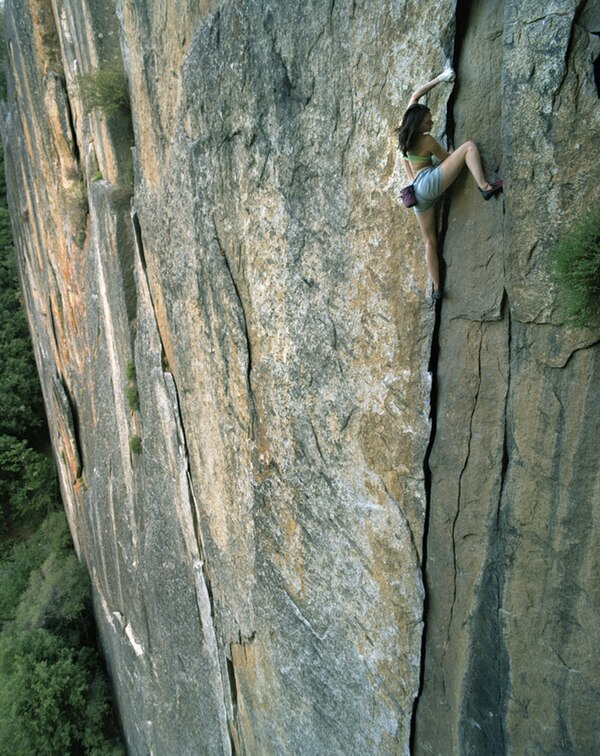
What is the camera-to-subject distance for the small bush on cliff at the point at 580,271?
81.1 inches

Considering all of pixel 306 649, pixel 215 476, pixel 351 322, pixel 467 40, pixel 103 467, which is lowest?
pixel 306 649

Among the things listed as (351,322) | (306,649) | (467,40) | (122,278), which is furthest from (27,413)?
(467,40)

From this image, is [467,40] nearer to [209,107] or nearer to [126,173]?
[209,107]

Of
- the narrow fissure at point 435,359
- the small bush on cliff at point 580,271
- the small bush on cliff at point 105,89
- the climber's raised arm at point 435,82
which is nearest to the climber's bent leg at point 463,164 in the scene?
the narrow fissure at point 435,359

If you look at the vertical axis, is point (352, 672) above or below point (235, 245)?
below

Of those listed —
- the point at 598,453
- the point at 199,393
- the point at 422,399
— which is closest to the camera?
the point at 598,453

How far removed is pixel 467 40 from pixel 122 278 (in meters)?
4.02

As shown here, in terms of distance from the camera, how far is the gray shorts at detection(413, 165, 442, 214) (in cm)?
Answer: 247

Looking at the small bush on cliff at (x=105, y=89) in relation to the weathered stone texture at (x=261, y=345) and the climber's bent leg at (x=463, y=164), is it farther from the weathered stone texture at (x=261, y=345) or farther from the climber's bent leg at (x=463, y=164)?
the climber's bent leg at (x=463, y=164)

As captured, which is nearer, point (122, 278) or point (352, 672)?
point (352, 672)

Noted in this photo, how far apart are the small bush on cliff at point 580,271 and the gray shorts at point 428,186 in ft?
1.99

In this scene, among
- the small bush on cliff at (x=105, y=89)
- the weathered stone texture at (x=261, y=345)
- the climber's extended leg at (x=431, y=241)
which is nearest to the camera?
the climber's extended leg at (x=431, y=241)

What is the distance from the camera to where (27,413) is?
1285 cm

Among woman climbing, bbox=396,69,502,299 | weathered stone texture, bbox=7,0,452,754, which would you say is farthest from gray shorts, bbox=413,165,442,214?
weathered stone texture, bbox=7,0,452,754
